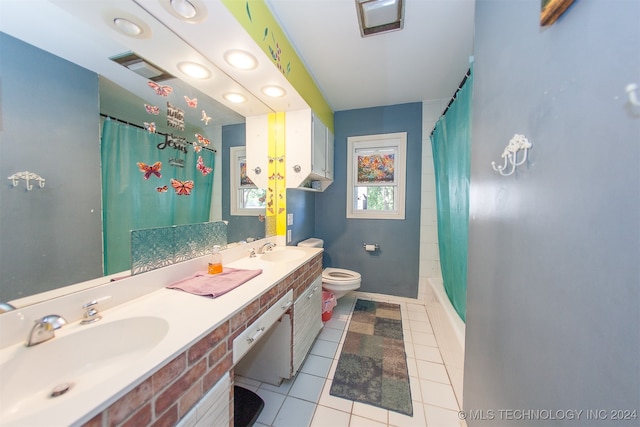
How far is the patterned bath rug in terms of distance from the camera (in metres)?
1.39

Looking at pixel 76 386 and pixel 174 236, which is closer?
pixel 76 386

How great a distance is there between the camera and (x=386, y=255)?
274 cm

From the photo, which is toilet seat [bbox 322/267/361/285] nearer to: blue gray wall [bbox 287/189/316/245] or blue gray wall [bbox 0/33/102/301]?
blue gray wall [bbox 287/189/316/245]

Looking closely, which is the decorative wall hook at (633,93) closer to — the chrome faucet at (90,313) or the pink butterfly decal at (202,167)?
the chrome faucet at (90,313)

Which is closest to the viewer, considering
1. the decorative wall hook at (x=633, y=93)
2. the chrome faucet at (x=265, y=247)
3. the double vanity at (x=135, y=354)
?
the decorative wall hook at (x=633, y=93)

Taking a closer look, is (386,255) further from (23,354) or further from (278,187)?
(23,354)

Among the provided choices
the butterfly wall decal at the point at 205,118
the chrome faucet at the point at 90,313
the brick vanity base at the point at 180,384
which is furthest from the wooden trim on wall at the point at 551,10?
the chrome faucet at the point at 90,313

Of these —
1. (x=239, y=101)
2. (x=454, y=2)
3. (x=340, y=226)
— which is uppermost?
(x=454, y=2)

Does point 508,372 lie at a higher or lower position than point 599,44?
lower

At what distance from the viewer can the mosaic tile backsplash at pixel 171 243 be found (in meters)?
1.00

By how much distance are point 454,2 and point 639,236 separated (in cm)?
165

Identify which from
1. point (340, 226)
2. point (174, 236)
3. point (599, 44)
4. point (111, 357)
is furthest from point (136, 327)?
point (340, 226)

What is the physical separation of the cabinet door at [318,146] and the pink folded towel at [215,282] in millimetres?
1169

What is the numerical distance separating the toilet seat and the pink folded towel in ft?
3.85
